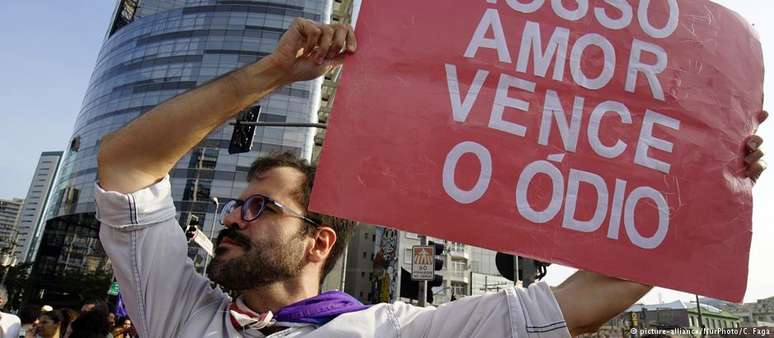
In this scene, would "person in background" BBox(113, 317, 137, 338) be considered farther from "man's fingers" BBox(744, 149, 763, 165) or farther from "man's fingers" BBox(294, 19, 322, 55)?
"man's fingers" BBox(744, 149, 763, 165)

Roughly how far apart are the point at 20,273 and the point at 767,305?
120m

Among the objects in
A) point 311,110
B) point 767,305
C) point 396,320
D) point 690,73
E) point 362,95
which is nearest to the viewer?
point 396,320

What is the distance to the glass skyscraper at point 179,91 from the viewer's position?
48188 mm

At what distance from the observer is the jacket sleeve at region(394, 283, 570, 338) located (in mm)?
1469

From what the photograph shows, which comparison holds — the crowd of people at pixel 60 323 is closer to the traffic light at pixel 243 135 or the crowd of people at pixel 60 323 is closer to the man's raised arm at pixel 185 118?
the traffic light at pixel 243 135

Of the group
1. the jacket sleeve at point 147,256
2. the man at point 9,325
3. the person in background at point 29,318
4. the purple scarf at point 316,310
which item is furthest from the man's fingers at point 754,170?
the person in background at point 29,318

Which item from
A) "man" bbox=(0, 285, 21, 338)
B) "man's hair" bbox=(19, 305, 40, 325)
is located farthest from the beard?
"man's hair" bbox=(19, 305, 40, 325)

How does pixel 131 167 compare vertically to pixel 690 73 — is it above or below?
below

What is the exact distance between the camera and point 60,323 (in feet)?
21.8

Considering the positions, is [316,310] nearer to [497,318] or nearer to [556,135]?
[497,318]

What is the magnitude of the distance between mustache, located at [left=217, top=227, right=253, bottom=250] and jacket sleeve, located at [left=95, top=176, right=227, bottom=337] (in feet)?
0.63

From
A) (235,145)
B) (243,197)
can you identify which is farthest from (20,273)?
(243,197)

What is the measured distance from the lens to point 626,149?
6.06 ft

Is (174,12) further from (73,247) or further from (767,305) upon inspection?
(767,305)
